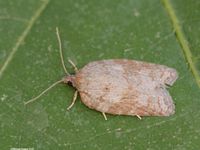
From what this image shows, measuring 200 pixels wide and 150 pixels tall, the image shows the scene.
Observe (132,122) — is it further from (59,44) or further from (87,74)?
(59,44)

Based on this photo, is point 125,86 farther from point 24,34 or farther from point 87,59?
point 24,34

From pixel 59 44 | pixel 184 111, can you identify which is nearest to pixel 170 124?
pixel 184 111

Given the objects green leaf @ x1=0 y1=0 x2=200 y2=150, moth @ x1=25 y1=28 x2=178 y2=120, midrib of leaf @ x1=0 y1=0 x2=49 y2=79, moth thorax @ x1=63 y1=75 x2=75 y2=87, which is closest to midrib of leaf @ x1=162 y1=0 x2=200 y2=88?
green leaf @ x1=0 y1=0 x2=200 y2=150

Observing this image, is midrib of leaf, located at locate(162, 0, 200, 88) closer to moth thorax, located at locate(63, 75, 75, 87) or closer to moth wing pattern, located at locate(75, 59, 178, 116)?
moth wing pattern, located at locate(75, 59, 178, 116)

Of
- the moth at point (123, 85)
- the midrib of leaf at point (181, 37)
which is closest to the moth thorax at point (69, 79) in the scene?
the moth at point (123, 85)

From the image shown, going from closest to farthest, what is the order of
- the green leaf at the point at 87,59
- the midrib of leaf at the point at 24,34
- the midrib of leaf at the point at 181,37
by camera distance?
1. the green leaf at the point at 87,59
2. the midrib of leaf at the point at 181,37
3. the midrib of leaf at the point at 24,34

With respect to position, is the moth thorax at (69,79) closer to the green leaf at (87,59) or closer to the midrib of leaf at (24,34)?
the green leaf at (87,59)

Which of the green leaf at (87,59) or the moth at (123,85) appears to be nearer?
the green leaf at (87,59)
